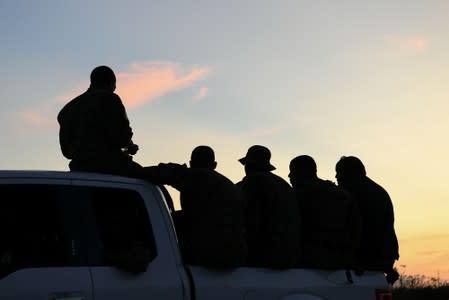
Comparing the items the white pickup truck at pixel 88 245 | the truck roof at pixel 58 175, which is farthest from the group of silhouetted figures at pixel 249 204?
the truck roof at pixel 58 175

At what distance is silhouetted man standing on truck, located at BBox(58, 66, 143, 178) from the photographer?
6.41 m

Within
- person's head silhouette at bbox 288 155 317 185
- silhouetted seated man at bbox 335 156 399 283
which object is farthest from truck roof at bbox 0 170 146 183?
silhouetted seated man at bbox 335 156 399 283

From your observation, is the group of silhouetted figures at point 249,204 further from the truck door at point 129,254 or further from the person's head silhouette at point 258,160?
the truck door at point 129,254

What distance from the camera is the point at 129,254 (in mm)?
5273

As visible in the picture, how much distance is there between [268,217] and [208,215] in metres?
0.91

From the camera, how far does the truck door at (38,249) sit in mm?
4840

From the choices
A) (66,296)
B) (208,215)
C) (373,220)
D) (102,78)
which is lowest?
(66,296)

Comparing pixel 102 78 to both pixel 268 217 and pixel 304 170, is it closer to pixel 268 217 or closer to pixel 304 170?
pixel 268 217

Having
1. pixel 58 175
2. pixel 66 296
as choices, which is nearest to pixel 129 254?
pixel 66 296

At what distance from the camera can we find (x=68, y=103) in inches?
278

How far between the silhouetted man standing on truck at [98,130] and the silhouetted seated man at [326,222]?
5.77 feet

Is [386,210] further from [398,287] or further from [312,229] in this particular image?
[398,287]

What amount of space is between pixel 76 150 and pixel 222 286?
1836 millimetres

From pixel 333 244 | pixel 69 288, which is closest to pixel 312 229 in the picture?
pixel 333 244
